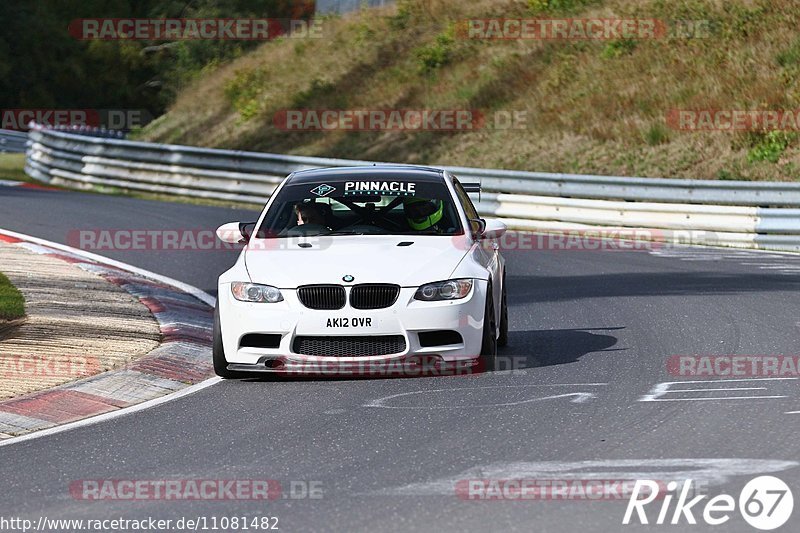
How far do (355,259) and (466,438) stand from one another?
2575 millimetres

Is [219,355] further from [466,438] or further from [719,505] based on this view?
[719,505]

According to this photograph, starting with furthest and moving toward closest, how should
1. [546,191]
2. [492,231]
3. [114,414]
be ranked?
[546,191], [492,231], [114,414]

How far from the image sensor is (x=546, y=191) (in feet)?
78.4

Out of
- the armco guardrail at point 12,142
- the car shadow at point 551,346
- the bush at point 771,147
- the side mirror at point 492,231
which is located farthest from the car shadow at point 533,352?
the armco guardrail at point 12,142

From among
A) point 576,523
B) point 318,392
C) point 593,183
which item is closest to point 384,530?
point 576,523

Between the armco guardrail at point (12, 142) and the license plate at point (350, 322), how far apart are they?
1582 inches

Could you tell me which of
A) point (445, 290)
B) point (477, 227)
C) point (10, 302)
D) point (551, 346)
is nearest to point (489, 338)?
point (445, 290)

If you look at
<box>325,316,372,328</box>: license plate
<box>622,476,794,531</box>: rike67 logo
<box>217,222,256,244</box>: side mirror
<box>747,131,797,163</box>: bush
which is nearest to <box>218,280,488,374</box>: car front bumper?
<box>325,316,372,328</box>: license plate

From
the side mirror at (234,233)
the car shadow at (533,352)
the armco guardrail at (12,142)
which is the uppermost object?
the armco guardrail at (12,142)

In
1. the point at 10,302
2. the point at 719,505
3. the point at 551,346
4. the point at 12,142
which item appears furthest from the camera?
the point at 12,142

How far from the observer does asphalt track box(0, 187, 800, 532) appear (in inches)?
246

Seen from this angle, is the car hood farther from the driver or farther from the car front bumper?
the driver

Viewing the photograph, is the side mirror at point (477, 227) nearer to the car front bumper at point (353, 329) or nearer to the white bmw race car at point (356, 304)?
the white bmw race car at point (356, 304)

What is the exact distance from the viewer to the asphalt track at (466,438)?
6250mm
